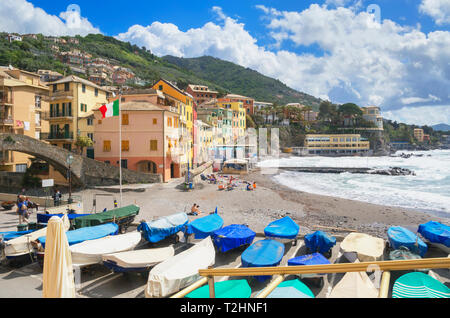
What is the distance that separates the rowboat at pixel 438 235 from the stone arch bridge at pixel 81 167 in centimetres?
2582

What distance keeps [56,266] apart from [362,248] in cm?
1167

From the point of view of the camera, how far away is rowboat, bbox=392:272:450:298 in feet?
22.0

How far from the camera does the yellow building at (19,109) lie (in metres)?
33.2

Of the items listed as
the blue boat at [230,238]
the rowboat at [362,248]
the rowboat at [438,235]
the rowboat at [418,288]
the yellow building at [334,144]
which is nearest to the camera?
the rowboat at [418,288]

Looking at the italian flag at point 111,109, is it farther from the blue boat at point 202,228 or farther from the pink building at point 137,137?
the pink building at point 137,137

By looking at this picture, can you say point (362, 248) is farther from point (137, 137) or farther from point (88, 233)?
point (137, 137)

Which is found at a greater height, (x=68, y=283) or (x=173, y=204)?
(x=68, y=283)

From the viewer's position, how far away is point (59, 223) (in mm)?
6492

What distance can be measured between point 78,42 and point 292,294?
19699 cm

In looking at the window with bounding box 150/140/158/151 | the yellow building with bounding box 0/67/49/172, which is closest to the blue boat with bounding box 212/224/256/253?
the window with bounding box 150/140/158/151

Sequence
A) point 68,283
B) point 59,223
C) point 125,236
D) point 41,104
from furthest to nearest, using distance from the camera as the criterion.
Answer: point 41,104 → point 125,236 → point 59,223 → point 68,283

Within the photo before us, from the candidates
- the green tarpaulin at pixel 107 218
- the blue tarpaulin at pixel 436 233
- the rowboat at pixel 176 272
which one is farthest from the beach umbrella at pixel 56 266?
the blue tarpaulin at pixel 436 233
